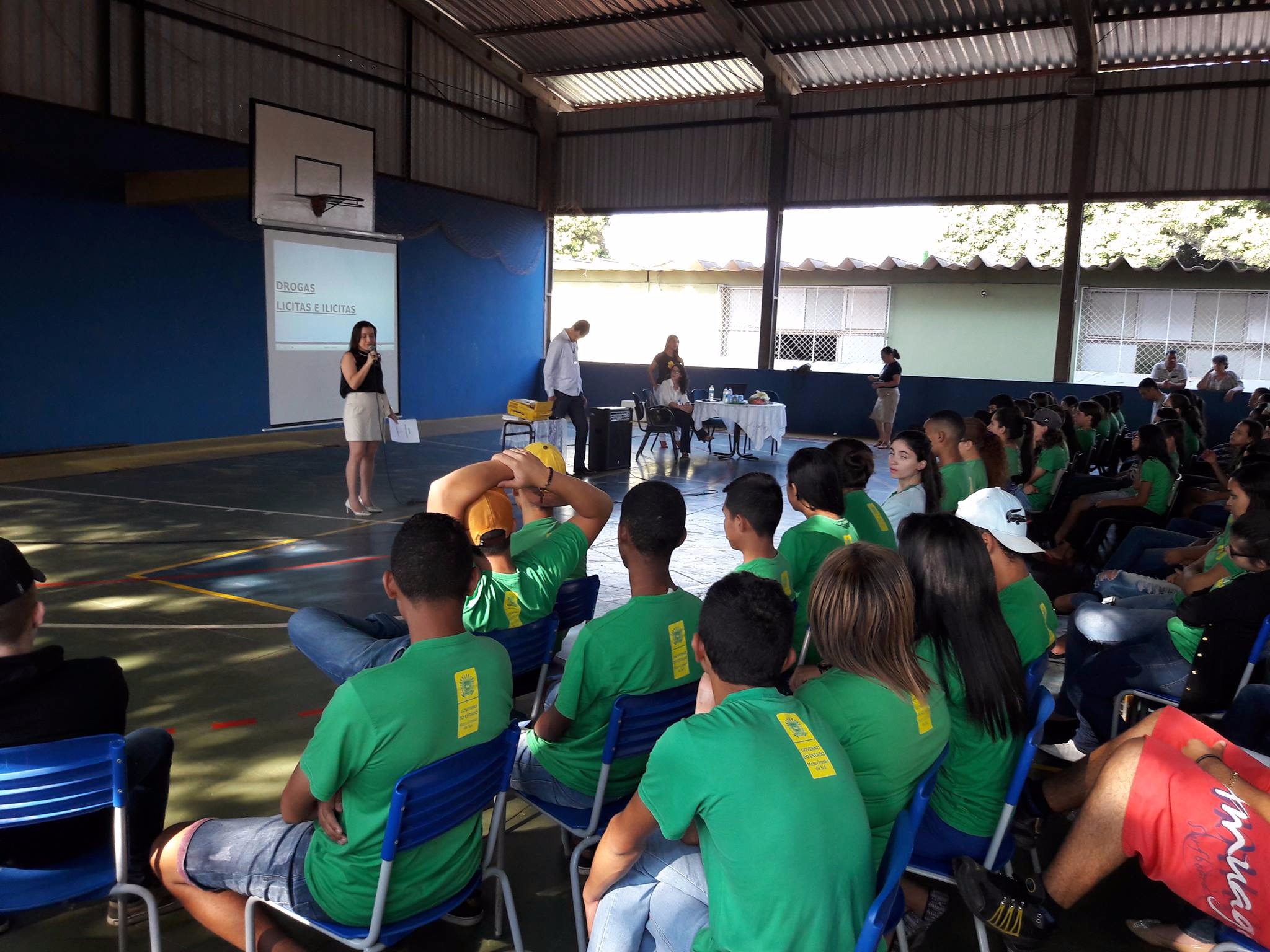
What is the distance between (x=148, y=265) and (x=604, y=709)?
1071 centimetres

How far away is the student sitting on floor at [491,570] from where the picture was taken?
115 inches

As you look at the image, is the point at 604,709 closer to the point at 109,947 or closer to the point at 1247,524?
the point at 109,947

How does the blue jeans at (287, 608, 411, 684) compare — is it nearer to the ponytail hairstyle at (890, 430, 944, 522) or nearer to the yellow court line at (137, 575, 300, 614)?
the yellow court line at (137, 575, 300, 614)

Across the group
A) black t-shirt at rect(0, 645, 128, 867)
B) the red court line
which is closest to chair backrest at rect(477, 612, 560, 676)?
black t-shirt at rect(0, 645, 128, 867)

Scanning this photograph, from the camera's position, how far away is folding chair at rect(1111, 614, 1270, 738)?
2.94 meters

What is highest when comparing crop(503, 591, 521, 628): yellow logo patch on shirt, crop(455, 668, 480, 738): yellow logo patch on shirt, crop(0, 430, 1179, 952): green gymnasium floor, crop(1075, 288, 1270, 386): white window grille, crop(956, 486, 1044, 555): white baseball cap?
crop(1075, 288, 1270, 386): white window grille

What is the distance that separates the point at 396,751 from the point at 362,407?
6268 millimetres

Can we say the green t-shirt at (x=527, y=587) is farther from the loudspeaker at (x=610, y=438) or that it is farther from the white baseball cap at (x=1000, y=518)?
the loudspeaker at (x=610, y=438)

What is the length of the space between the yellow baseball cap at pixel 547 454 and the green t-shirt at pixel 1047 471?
4.13 metres

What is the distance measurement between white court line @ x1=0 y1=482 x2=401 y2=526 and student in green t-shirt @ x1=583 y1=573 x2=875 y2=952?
19.9ft

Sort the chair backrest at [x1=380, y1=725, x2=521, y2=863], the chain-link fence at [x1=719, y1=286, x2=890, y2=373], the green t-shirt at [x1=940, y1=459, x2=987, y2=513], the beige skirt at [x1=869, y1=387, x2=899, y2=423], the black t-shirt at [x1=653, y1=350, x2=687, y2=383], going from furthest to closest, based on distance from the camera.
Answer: the chain-link fence at [x1=719, y1=286, x2=890, y2=373] → the beige skirt at [x1=869, y1=387, x2=899, y2=423] → the black t-shirt at [x1=653, y1=350, x2=687, y2=383] → the green t-shirt at [x1=940, y1=459, x2=987, y2=513] → the chair backrest at [x1=380, y1=725, x2=521, y2=863]

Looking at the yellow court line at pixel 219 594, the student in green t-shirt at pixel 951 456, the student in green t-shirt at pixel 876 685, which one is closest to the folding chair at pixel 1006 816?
the student in green t-shirt at pixel 876 685

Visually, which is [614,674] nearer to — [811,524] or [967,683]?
[967,683]

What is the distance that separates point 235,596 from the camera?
5.43m
